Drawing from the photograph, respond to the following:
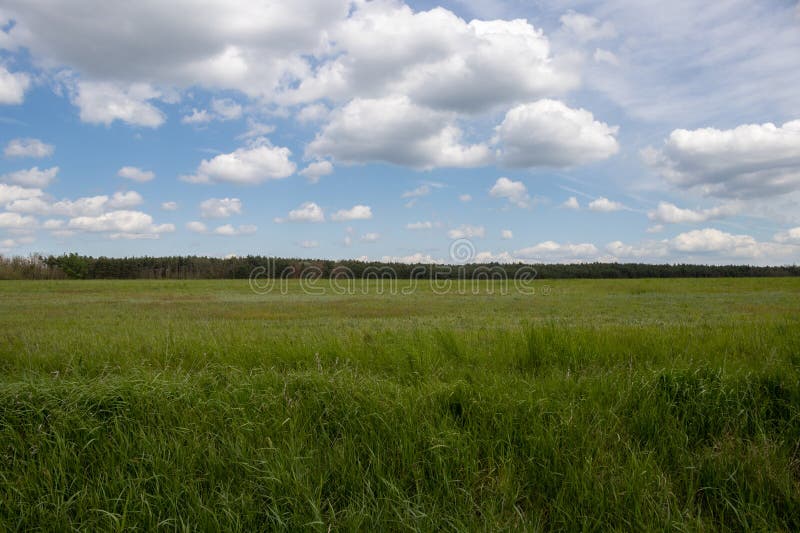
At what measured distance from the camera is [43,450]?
13.5 ft

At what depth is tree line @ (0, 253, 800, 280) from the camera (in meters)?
80.3

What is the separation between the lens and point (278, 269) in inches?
3472

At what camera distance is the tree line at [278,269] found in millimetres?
80312

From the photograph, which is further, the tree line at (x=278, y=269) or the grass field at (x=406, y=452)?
the tree line at (x=278, y=269)

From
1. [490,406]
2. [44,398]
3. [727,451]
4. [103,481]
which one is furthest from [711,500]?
[44,398]

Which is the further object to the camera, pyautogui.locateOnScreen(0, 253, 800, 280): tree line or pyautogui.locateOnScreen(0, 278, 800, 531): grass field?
pyautogui.locateOnScreen(0, 253, 800, 280): tree line

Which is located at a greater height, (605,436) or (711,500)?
(605,436)

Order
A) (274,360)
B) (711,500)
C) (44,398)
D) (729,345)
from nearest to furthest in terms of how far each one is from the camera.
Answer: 1. (711,500)
2. (44,398)
3. (274,360)
4. (729,345)

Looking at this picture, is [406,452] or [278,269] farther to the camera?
[278,269]

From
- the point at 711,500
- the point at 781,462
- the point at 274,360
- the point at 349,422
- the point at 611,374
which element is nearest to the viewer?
the point at 711,500

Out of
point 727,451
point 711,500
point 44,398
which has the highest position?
point 44,398

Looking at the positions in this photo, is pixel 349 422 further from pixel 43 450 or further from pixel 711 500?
pixel 711 500

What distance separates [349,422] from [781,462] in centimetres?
390

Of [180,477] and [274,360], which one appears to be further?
[274,360]
